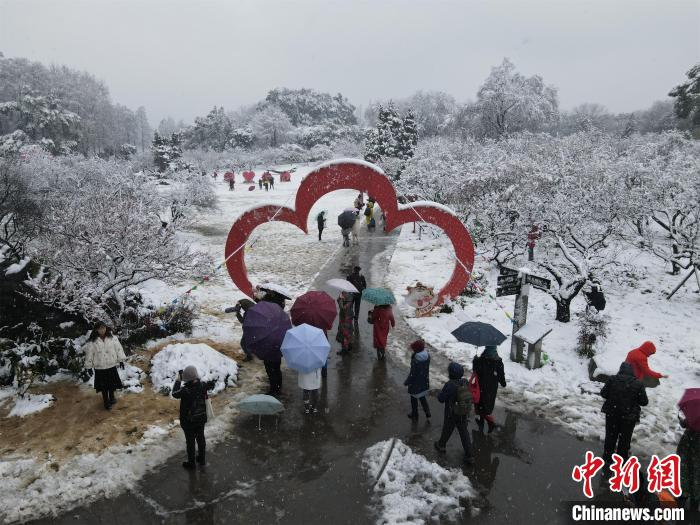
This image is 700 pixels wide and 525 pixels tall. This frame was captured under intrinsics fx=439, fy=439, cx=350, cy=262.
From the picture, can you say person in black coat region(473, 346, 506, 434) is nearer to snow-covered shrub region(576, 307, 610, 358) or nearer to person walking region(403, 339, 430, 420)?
person walking region(403, 339, 430, 420)

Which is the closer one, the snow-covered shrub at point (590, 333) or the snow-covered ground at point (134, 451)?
the snow-covered ground at point (134, 451)

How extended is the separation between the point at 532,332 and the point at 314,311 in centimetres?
441

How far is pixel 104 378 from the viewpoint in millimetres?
7164

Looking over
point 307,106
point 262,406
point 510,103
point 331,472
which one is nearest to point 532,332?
point 331,472

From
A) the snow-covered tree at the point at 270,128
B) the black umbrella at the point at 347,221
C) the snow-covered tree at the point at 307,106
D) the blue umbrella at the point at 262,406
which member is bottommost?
the blue umbrella at the point at 262,406

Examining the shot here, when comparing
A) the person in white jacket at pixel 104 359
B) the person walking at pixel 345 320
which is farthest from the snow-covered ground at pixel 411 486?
the person in white jacket at pixel 104 359

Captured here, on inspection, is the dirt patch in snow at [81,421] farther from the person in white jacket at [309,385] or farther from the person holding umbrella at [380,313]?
the person holding umbrella at [380,313]

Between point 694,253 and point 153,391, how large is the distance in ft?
44.5

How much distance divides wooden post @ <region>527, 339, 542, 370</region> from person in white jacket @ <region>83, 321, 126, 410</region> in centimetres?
749

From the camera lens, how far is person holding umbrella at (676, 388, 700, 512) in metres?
4.98

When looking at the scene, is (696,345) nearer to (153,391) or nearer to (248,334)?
(248,334)

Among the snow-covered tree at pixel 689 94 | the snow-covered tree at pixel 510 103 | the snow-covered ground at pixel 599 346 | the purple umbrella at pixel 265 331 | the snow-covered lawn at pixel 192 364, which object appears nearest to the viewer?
the snow-covered ground at pixel 599 346

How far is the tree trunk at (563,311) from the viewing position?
10898mm

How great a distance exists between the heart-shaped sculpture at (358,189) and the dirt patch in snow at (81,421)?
13.0 ft
